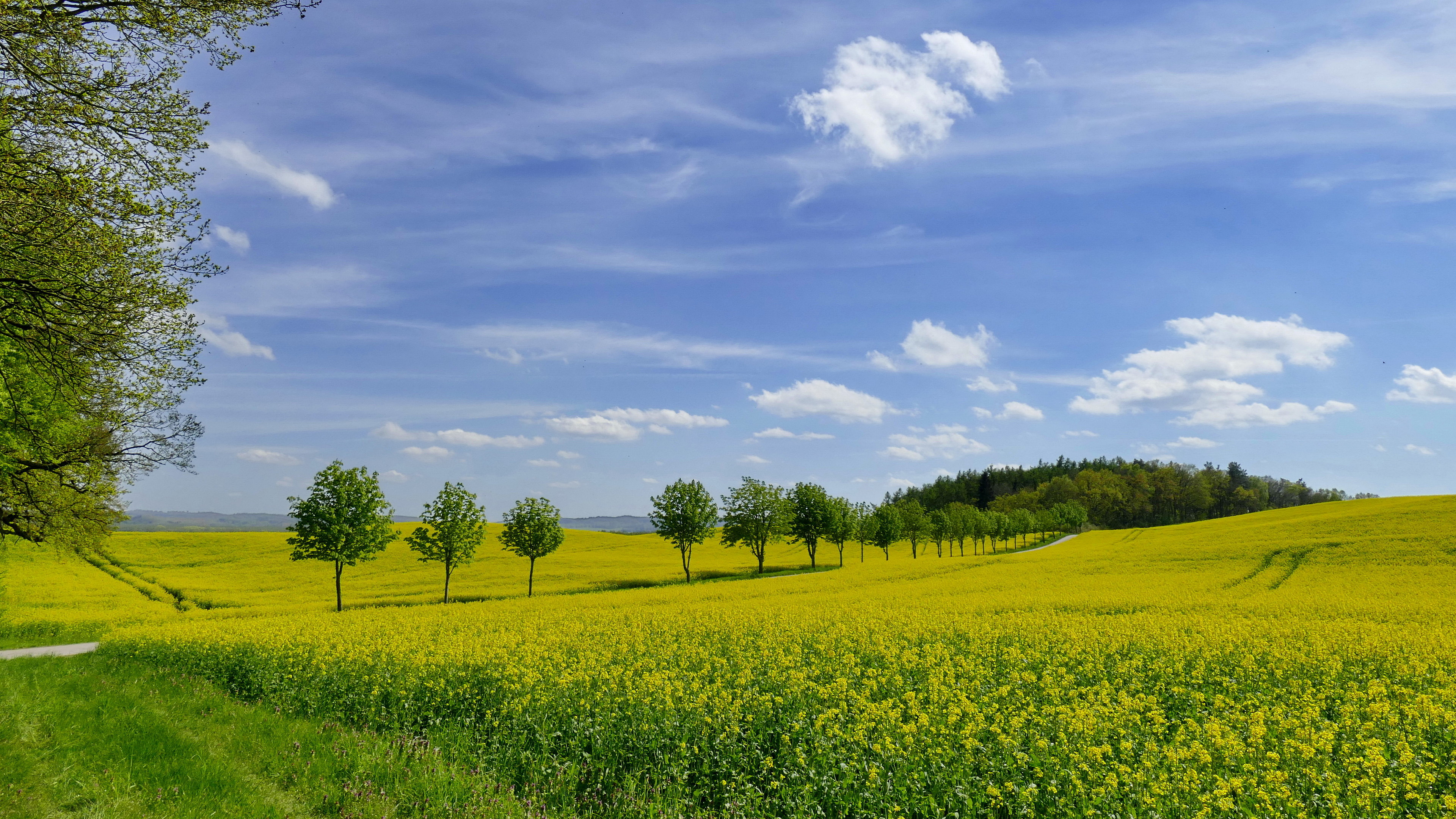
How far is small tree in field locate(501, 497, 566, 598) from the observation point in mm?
46969

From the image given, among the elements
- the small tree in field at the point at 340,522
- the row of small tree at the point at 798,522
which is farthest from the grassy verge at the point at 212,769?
the row of small tree at the point at 798,522

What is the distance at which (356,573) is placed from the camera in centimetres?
5481

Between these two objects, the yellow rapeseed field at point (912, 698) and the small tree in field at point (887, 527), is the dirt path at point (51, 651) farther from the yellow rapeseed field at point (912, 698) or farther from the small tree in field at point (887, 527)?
the small tree in field at point (887, 527)

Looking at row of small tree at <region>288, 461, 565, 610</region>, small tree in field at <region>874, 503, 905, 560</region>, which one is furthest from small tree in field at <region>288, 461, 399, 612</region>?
small tree in field at <region>874, 503, 905, 560</region>

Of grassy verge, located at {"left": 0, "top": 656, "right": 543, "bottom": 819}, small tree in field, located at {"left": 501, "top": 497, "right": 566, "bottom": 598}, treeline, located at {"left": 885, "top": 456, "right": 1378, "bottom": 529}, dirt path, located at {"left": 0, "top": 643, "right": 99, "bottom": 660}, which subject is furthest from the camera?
treeline, located at {"left": 885, "top": 456, "right": 1378, "bottom": 529}

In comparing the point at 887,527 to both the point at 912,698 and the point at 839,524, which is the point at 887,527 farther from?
the point at 912,698

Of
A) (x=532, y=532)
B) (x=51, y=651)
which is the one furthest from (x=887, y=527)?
(x=51, y=651)

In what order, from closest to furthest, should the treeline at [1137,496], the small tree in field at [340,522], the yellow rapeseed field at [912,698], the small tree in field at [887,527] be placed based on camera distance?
the yellow rapeseed field at [912,698] < the small tree in field at [340,522] < the small tree in field at [887,527] < the treeline at [1137,496]

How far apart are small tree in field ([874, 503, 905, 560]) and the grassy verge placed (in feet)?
222

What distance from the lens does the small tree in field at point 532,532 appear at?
4697 centimetres

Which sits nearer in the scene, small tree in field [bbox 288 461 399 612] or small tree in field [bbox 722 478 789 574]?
small tree in field [bbox 288 461 399 612]

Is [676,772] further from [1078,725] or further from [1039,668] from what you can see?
[1039,668]

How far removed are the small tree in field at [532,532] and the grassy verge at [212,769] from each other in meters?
35.2

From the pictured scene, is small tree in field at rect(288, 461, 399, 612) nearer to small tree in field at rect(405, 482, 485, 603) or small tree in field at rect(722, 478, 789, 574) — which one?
small tree in field at rect(405, 482, 485, 603)
